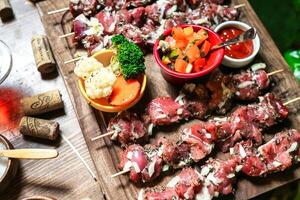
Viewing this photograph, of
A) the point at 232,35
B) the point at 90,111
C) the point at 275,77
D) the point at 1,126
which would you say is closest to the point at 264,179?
the point at 275,77

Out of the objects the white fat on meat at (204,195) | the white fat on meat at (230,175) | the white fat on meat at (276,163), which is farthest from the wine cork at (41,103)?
the white fat on meat at (276,163)

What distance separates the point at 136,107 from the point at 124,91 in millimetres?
266

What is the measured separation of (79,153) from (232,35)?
Result: 1.57m

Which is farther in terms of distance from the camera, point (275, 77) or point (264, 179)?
point (275, 77)

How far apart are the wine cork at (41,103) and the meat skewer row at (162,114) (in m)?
0.47

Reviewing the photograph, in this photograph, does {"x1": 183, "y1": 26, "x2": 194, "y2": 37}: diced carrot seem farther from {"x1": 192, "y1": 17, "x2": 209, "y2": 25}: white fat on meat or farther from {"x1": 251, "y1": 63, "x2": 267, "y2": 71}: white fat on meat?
{"x1": 251, "y1": 63, "x2": 267, "y2": 71}: white fat on meat

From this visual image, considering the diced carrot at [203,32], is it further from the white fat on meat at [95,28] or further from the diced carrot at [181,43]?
the white fat on meat at [95,28]

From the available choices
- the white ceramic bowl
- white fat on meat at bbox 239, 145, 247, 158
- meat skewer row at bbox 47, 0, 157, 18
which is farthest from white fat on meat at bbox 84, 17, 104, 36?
white fat on meat at bbox 239, 145, 247, 158

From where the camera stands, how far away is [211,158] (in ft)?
9.85

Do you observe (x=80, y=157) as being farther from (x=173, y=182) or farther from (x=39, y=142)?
(x=173, y=182)

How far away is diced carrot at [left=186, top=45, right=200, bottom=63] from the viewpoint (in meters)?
3.04

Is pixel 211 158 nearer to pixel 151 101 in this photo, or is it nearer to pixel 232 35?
pixel 151 101

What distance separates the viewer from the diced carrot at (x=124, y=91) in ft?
9.73

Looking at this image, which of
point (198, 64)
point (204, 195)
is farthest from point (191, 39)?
point (204, 195)
